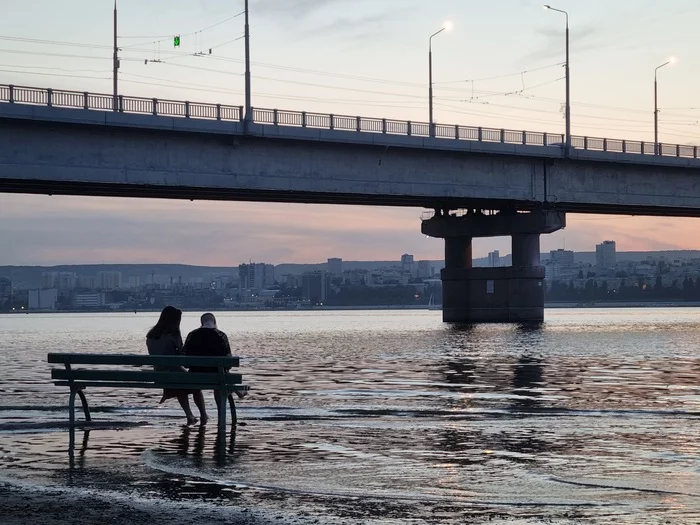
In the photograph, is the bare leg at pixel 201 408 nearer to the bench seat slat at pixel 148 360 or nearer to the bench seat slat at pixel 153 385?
the bench seat slat at pixel 153 385

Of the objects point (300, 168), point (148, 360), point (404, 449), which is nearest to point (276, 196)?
point (300, 168)

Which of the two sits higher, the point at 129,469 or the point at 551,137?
the point at 551,137

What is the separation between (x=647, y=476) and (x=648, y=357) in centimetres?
2763

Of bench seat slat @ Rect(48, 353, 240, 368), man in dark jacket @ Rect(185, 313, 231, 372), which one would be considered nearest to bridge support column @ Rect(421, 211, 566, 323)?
man in dark jacket @ Rect(185, 313, 231, 372)

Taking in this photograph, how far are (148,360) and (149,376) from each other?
305 mm

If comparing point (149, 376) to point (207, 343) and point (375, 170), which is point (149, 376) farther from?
point (375, 170)

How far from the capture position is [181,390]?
16.5m

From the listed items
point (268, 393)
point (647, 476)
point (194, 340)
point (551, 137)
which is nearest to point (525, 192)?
point (551, 137)

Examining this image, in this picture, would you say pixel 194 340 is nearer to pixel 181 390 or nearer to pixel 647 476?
pixel 181 390

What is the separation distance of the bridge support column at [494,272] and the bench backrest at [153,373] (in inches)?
2622

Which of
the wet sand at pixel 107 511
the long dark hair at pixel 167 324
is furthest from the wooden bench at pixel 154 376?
the wet sand at pixel 107 511

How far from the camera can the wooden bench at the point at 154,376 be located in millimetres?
15109

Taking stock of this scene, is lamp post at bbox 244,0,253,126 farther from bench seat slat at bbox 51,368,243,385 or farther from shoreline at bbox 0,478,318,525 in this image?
shoreline at bbox 0,478,318,525

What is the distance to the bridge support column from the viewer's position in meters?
84.4
